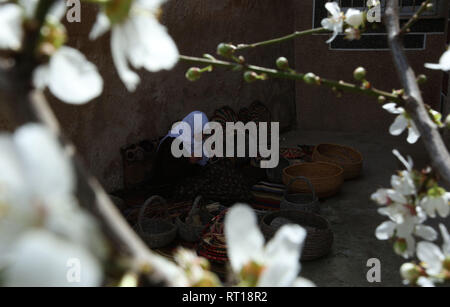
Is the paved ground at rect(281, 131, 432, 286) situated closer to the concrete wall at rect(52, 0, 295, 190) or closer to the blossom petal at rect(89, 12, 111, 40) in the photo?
the concrete wall at rect(52, 0, 295, 190)

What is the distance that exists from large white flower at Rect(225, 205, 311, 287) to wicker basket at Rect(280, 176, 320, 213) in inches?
124

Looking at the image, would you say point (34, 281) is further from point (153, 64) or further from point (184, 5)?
point (184, 5)

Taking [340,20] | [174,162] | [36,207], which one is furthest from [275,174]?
[36,207]

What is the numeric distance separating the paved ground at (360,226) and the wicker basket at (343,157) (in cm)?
10

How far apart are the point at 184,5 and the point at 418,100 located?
3.88m

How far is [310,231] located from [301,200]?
3.21 feet

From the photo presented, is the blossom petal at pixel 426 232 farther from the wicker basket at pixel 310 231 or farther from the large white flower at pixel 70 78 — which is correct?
the wicker basket at pixel 310 231

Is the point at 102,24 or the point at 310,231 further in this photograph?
the point at 310,231

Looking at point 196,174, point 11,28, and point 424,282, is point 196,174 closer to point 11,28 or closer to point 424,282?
point 424,282

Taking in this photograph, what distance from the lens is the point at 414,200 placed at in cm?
59

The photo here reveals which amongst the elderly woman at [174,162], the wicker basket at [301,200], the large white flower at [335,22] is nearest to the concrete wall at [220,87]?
→ the elderly woman at [174,162]

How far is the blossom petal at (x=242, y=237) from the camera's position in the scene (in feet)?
0.92

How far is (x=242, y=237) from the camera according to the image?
0.96ft
